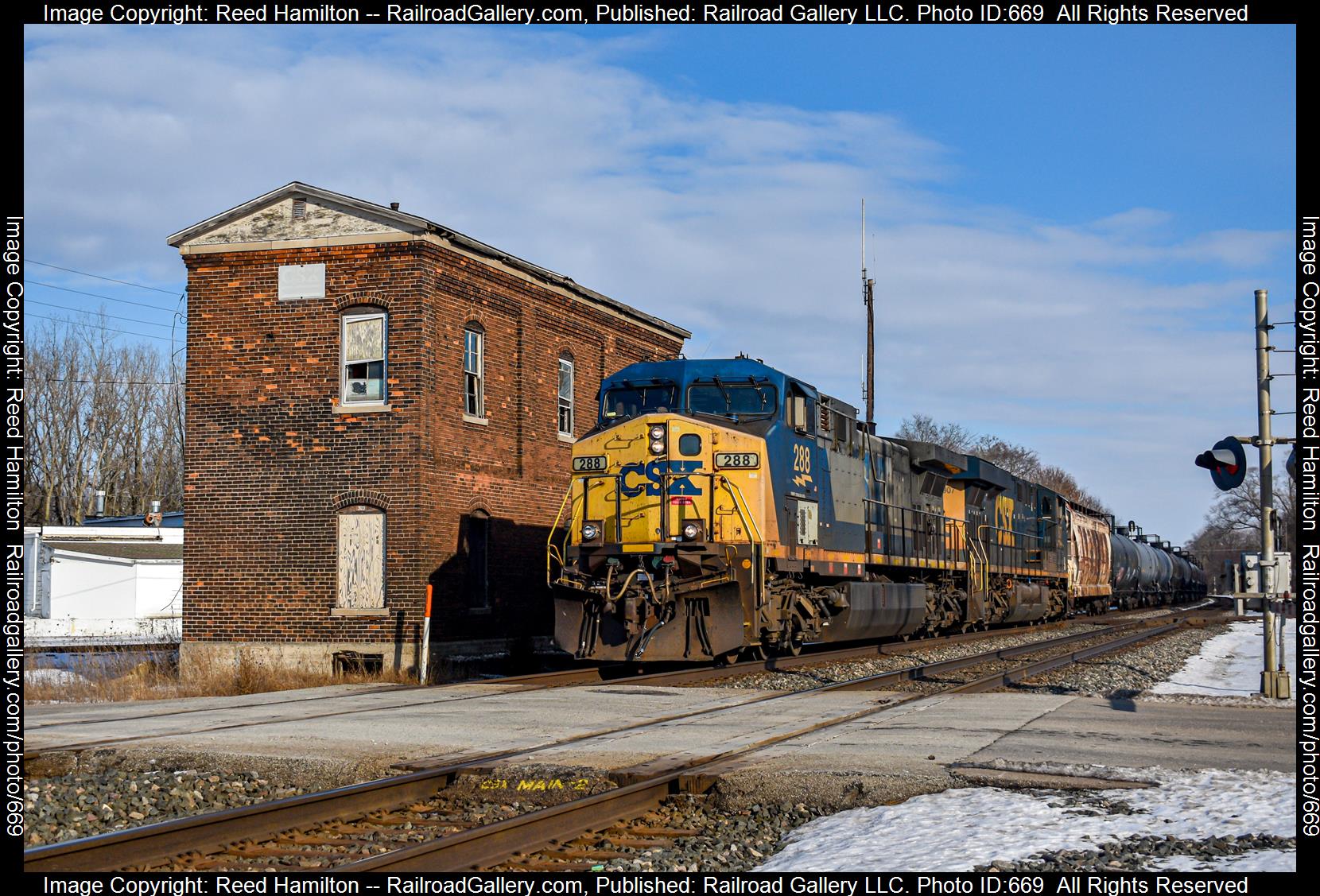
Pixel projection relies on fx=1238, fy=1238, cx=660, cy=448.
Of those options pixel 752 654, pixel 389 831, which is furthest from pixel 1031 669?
pixel 389 831

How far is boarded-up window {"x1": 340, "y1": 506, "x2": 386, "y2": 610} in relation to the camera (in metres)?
20.4

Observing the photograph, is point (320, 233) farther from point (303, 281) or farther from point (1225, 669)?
point (1225, 669)

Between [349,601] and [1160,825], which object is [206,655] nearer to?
[349,601]

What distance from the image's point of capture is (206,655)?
20.9 meters

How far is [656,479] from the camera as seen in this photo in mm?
16734

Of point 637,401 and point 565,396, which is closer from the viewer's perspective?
point 637,401

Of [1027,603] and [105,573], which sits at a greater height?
[105,573]

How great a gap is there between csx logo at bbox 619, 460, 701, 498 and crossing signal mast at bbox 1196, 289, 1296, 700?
6275mm

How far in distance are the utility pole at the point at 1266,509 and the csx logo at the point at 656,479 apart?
682 centimetres

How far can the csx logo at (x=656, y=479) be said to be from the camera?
16.6 m

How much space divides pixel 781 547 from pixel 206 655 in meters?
10.3

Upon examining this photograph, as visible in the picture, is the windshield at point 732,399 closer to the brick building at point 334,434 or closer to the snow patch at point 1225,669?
the brick building at point 334,434

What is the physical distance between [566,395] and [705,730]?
14.9 meters
